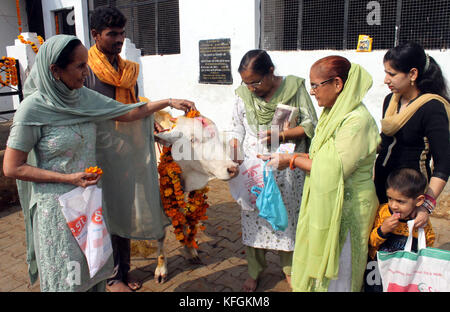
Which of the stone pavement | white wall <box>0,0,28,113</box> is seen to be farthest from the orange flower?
white wall <box>0,0,28,113</box>

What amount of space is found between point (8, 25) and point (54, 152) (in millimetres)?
12981

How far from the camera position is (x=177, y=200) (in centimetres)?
312

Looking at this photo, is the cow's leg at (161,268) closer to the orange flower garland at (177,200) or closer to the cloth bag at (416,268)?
the orange flower garland at (177,200)

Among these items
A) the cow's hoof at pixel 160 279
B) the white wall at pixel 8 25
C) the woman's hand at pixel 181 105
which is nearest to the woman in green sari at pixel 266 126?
the woman's hand at pixel 181 105

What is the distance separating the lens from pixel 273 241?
115 inches

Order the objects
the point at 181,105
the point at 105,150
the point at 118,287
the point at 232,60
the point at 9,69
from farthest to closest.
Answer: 1. the point at 9,69
2. the point at 232,60
3. the point at 118,287
4. the point at 105,150
5. the point at 181,105

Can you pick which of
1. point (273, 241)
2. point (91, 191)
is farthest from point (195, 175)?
point (91, 191)

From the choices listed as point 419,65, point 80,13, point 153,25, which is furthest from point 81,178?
point 80,13

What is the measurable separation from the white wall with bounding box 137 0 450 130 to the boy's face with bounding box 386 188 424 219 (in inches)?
150

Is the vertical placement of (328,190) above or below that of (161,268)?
above

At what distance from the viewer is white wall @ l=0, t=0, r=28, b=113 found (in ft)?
39.7

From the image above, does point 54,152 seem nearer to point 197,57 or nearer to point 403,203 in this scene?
point 403,203

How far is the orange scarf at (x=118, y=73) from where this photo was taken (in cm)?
282

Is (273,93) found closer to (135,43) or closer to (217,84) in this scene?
(217,84)
